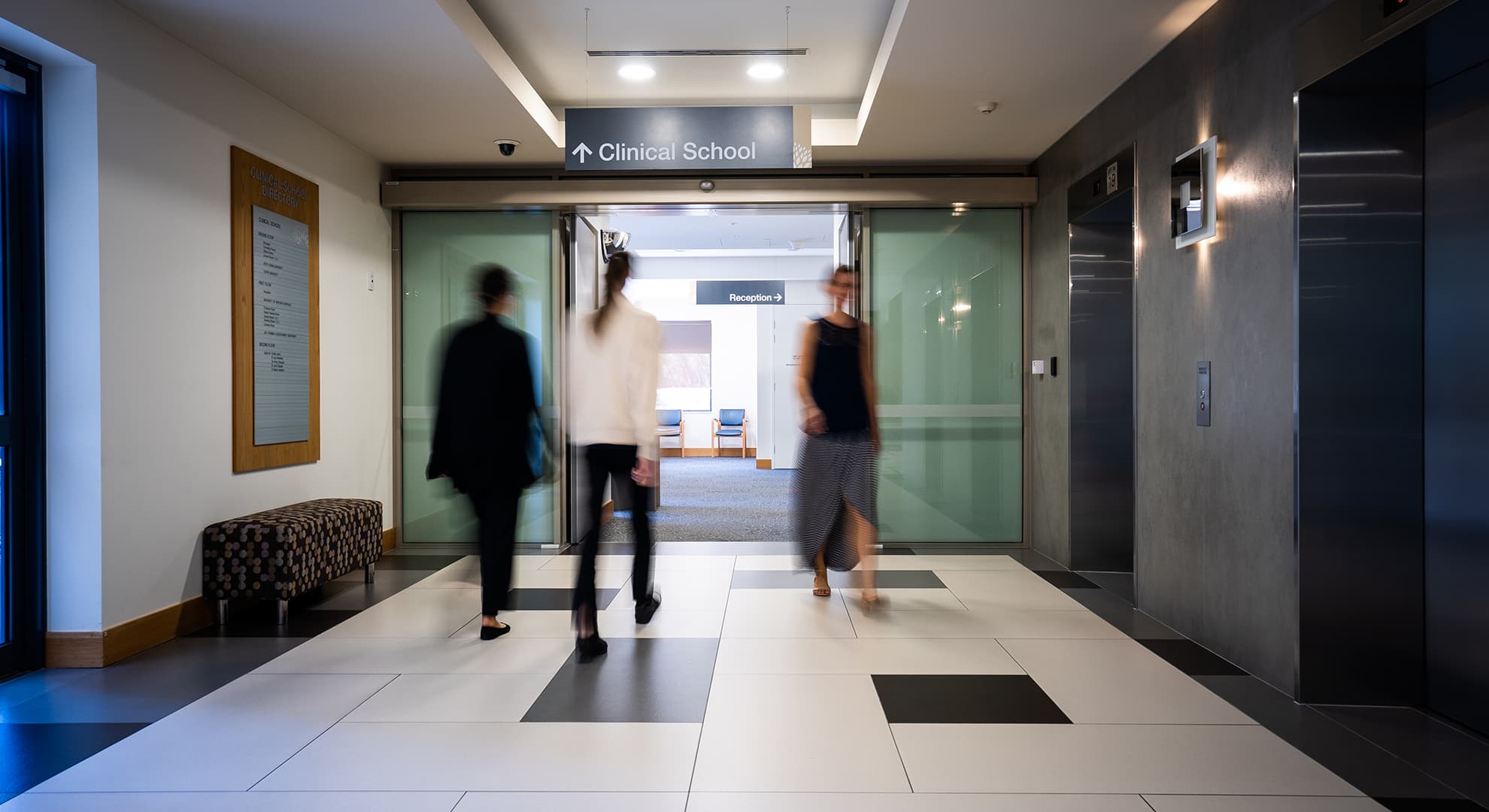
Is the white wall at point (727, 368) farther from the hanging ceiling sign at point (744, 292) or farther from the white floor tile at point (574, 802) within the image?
the white floor tile at point (574, 802)

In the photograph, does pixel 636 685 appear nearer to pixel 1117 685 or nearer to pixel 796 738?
pixel 796 738

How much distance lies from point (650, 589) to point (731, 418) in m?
11.4

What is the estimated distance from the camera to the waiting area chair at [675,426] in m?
15.5

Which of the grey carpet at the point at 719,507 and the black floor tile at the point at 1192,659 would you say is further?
the grey carpet at the point at 719,507

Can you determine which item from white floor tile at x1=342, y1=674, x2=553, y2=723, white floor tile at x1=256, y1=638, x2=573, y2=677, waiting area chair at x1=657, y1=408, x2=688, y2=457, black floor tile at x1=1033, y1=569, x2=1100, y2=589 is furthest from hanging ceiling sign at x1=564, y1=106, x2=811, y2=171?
waiting area chair at x1=657, y1=408, x2=688, y2=457

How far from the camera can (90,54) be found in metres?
3.41

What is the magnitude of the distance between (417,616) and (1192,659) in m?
3.71

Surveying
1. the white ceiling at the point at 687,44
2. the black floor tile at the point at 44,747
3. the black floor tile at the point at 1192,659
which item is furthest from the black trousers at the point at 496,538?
the black floor tile at the point at 1192,659

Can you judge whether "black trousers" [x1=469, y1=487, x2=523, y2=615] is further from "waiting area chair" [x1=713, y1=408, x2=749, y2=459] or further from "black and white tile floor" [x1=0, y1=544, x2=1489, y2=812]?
Result: "waiting area chair" [x1=713, y1=408, x2=749, y2=459]

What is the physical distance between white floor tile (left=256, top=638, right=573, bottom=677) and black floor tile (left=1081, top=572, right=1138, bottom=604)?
3099 millimetres

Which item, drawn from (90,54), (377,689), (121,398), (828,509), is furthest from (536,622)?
(90,54)

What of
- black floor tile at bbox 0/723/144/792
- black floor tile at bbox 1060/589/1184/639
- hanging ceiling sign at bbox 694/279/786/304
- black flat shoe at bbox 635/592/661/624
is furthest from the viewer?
hanging ceiling sign at bbox 694/279/786/304

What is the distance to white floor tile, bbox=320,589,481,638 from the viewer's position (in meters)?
3.86

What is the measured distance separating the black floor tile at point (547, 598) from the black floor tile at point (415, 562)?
1.14 m
